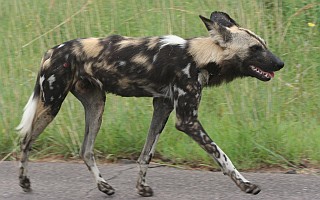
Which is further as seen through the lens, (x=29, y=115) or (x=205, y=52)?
(x=29, y=115)

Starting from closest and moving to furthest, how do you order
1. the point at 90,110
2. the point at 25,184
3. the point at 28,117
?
1. the point at 25,184
2. the point at 28,117
3. the point at 90,110

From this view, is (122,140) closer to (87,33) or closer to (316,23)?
(87,33)

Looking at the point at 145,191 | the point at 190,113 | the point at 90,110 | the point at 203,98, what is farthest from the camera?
the point at 203,98

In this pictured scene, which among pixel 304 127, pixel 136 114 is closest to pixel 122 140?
A: pixel 136 114

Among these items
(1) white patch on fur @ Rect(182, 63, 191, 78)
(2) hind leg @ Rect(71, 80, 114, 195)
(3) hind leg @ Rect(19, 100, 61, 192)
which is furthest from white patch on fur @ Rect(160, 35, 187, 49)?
(3) hind leg @ Rect(19, 100, 61, 192)

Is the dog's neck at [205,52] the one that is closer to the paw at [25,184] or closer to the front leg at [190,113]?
the front leg at [190,113]

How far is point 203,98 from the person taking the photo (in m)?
6.14

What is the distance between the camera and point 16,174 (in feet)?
16.5

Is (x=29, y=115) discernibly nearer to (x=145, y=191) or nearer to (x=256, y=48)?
(x=145, y=191)

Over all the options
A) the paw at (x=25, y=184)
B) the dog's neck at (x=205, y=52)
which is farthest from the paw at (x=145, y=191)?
the dog's neck at (x=205, y=52)

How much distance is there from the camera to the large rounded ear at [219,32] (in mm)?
4391

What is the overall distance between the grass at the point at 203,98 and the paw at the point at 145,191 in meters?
0.81

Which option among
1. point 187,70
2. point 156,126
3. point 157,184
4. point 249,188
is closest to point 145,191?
point 157,184

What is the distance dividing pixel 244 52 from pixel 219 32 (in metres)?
0.22
